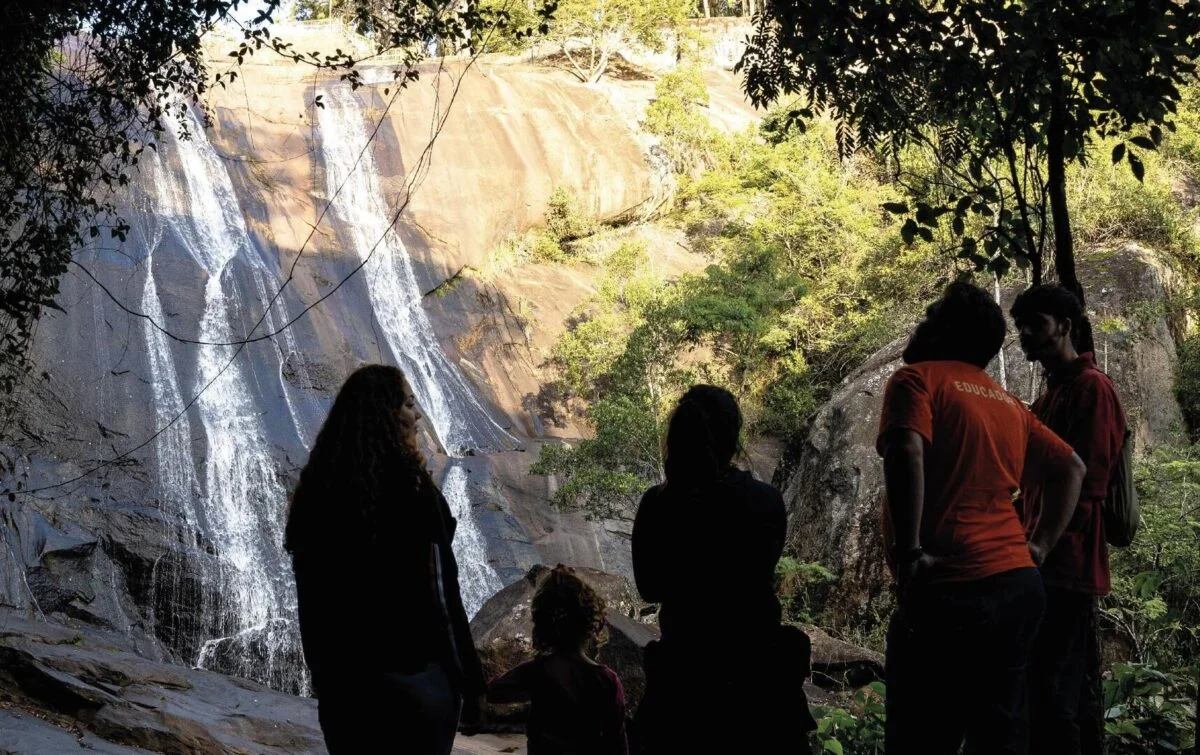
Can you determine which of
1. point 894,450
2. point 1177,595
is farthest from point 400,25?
point 1177,595

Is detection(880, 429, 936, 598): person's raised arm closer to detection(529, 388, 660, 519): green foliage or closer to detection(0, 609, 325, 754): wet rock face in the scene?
detection(0, 609, 325, 754): wet rock face

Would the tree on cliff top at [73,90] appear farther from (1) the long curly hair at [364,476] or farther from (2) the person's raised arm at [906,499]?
(2) the person's raised arm at [906,499]

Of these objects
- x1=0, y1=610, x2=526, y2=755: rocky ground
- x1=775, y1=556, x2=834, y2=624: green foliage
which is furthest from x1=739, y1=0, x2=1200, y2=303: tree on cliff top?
x1=775, y1=556, x2=834, y2=624: green foliage

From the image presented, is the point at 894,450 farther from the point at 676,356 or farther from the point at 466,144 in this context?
the point at 466,144

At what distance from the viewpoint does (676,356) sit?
864 inches

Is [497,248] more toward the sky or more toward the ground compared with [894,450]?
more toward the sky

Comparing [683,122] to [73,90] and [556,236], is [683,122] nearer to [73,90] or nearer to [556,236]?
[556,236]

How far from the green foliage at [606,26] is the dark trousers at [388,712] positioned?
101ft

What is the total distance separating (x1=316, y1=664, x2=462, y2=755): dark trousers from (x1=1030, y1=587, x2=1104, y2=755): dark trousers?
78.0 inches

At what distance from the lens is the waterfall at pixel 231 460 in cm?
1595

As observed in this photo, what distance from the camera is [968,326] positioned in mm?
3527

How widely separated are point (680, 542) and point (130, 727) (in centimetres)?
448

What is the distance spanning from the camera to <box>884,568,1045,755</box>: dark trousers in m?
3.27

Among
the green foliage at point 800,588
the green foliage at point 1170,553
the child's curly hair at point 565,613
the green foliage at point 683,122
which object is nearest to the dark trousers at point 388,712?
the child's curly hair at point 565,613
